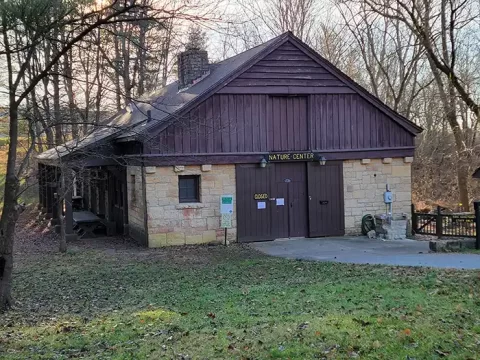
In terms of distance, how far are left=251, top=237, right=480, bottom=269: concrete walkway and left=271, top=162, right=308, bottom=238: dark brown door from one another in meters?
0.42

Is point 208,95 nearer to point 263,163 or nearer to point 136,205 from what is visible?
point 263,163

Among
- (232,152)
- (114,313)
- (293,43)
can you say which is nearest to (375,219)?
(232,152)

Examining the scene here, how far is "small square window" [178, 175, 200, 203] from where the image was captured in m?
16.4

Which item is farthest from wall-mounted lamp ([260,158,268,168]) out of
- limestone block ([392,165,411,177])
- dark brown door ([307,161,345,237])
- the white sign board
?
limestone block ([392,165,411,177])

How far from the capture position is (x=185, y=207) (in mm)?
16156

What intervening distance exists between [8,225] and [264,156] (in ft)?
31.5

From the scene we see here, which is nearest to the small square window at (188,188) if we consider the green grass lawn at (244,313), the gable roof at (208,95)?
the gable roof at (208,95)

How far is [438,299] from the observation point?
24.9 ft

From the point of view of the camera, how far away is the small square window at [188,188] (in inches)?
645

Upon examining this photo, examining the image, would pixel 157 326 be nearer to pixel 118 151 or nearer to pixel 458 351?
pixel 458 351

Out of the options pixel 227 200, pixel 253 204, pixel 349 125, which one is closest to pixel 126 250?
pixel 227 200

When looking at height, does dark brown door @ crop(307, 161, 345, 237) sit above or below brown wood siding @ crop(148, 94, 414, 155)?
below

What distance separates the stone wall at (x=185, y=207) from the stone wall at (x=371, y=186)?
4105 millimetres

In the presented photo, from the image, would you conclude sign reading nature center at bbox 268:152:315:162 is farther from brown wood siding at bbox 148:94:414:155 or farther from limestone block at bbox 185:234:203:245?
limestone block at bbox 185:234:203:245
